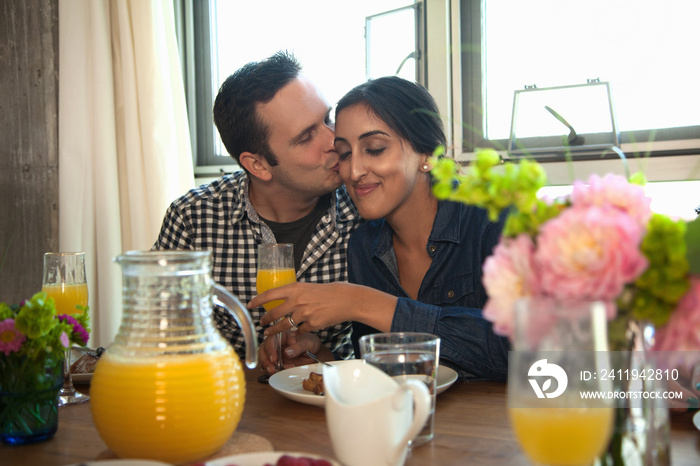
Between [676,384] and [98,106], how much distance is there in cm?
259

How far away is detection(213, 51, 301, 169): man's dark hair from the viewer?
214 centimetres

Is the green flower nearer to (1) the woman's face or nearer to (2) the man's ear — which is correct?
(1) the woman's face

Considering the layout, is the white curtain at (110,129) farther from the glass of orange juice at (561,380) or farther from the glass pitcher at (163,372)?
the glass of orange juice at (561,380)

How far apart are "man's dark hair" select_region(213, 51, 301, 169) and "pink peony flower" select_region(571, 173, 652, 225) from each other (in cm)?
165

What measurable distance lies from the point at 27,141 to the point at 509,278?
2.59 meters

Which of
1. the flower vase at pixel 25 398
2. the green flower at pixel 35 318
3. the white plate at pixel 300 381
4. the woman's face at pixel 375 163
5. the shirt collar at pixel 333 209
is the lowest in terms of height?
the white plate at pixel 300 381

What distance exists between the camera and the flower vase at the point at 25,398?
0.89 metres

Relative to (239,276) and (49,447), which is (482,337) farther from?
(239,276)

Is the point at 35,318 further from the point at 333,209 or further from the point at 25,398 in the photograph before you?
the point at 333,209

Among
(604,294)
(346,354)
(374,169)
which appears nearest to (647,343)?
(604,294)

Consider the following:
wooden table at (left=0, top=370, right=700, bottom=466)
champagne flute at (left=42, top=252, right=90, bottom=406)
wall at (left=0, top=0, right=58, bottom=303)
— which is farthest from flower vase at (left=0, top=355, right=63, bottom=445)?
wall at (left=0, top=0, right=58, bottom=303)

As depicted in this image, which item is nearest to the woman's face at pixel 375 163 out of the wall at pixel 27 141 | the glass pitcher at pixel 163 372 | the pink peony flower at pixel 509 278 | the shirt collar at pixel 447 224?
the shirt collar at pixel 447 224

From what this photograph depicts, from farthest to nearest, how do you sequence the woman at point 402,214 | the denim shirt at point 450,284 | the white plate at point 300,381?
the woman at point 402,214 → the denim shirt at point 450,284 → the white plate at point 300,381

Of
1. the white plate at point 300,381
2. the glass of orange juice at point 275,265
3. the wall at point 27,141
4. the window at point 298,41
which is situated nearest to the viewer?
the white plate at point 300,381
